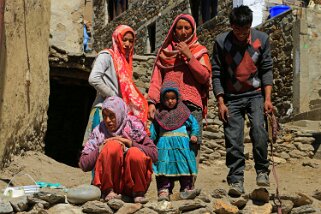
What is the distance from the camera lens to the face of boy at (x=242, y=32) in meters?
4.48

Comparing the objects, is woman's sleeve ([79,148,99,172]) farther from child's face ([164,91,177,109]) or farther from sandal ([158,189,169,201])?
child's face ([164,91,177,109])

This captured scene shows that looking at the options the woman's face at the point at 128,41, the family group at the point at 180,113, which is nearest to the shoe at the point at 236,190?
the family group at the point at 180,113

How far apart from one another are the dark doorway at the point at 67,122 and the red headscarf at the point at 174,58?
21.1 ft

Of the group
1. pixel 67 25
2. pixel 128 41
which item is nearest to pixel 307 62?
pixel 67 25

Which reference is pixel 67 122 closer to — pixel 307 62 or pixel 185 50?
pixel 307 62

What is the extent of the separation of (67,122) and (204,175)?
4.64 metres

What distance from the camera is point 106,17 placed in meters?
20.5

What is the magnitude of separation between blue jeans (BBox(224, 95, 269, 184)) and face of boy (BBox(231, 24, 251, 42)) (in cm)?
48

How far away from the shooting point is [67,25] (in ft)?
30.5

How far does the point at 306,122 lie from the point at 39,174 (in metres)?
5.37

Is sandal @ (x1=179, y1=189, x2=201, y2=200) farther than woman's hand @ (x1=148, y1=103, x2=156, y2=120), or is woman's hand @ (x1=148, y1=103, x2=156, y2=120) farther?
woman's hand @ (x1=148, y1=103, x2=156, y2=120)

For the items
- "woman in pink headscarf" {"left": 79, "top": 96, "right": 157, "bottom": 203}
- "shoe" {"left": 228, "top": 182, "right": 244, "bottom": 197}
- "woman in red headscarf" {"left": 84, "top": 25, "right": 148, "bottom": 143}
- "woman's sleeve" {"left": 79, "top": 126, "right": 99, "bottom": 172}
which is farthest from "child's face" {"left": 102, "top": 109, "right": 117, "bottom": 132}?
"shoe" {"left": 228, "top": 182, "right": 244, "bottom": 197}

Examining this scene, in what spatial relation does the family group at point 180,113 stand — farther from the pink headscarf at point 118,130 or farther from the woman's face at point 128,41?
the woman's face at point 128,41

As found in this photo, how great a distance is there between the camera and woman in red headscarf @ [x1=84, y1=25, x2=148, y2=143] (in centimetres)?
480
